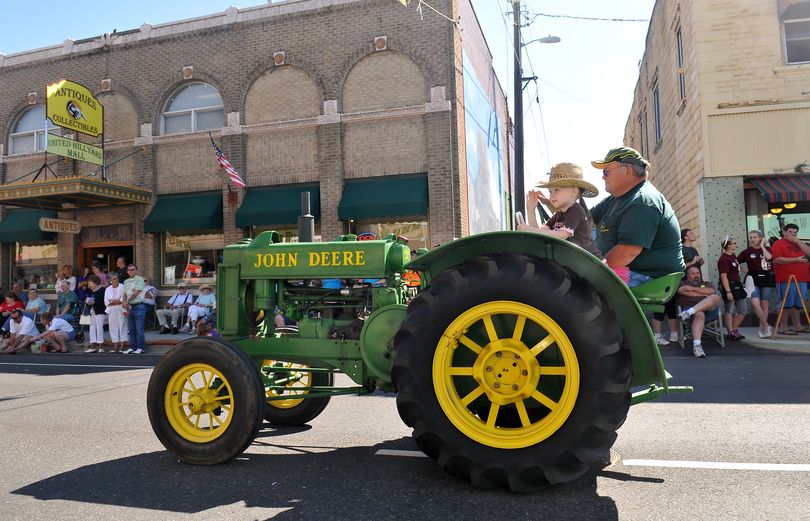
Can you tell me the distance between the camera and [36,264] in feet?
57.0

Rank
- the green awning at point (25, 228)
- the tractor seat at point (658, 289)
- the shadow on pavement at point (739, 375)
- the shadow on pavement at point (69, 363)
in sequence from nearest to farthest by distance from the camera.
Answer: the tractor seat at point (658, 289) < the shadow on pavement at point (739, 375) < the shadow on pavement at point (69, 363) < the green awning at point (25, 228)

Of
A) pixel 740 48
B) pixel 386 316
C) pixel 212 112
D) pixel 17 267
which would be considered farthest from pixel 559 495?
pixel 17 267

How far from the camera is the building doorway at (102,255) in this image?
16.7 m

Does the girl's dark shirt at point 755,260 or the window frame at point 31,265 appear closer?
the girl's dark shirt at point 755,260

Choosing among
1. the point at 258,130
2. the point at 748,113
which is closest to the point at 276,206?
the point at 258,130

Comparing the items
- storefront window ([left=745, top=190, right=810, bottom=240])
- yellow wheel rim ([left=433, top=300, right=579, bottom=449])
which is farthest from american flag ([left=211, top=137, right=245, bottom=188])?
yellow wheel rim ([left=433, top=300, right=579, bottom=449])

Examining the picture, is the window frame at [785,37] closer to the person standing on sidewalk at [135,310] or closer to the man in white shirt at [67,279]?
the person standing on sidewalk at [135,310]

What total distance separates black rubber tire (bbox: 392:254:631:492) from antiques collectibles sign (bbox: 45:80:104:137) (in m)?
14.6

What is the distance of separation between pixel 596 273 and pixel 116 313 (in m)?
11.3

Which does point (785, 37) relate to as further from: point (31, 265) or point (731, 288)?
point (31, 265)

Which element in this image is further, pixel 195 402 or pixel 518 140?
pixel 518 140

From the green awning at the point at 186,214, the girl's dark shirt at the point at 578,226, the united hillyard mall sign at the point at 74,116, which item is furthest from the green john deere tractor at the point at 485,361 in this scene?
the united hillyard mall sign at the point at 74,116

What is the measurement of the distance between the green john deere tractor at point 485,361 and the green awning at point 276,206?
1096cm

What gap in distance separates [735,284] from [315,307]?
815 centimetres
